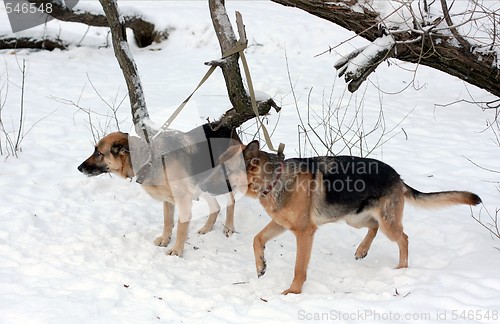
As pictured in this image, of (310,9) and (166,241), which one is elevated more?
(310,9)

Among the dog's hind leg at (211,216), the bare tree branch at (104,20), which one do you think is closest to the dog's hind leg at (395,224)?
the dog's hind leg at (211,216)

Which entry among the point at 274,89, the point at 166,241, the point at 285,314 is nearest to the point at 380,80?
the point at 274,89

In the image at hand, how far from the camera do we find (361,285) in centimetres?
517

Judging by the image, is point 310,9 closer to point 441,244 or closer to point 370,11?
point 370,11

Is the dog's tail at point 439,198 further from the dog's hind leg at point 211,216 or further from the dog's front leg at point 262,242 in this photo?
the dog's hind leg at point 211,216

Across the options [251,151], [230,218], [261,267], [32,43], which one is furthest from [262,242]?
[32,43]

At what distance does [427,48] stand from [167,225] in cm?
336

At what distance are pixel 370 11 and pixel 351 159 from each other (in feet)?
4.97

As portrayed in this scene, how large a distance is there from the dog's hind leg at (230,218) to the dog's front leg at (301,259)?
138 centimetres

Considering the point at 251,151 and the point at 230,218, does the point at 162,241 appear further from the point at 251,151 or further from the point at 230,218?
the point at 251,151

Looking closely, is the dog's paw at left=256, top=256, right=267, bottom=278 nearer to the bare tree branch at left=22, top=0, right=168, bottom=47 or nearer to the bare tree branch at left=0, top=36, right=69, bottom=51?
the bare tree branch at left=22, top=0, right=168, bottom=47

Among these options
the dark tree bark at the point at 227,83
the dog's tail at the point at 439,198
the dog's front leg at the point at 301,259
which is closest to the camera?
the dog's front leg at the point at 301,259

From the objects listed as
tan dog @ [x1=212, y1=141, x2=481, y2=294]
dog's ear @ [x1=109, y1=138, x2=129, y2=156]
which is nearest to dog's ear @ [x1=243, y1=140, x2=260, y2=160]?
tan dog @ [x1=212, y1=141, x2=481, y2=294]

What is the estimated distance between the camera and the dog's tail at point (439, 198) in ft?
17.6
